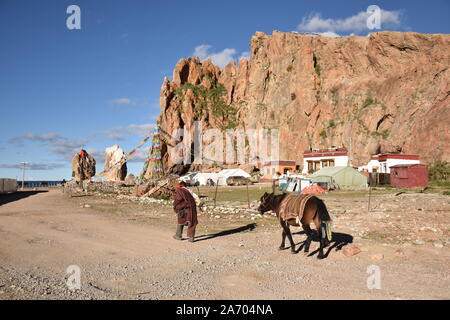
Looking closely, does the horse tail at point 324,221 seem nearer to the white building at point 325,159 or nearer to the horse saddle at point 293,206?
the horse saddle at point 293,206

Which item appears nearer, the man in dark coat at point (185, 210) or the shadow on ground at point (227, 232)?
the man in dark coat at point (185, 210)

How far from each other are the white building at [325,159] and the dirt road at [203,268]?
198 feet

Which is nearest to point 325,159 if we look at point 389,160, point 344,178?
point 389,160

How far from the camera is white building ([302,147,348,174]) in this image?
6794 cm

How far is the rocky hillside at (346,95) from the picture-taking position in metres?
Result: 67.1

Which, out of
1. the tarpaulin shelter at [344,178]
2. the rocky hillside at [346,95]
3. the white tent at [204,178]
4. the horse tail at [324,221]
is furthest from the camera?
the white tent at [204,178]

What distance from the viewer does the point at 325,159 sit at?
7138cm

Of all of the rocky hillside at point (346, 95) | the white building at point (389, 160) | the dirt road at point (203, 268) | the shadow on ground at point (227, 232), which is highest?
the rocky hillside at point (346, 95)

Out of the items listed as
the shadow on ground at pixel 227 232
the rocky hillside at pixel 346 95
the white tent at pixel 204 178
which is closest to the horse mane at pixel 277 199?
the shadow on ground at pixel 227 232

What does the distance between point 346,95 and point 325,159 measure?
24.3 m

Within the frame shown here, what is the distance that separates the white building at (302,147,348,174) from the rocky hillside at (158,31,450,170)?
6.43 m
